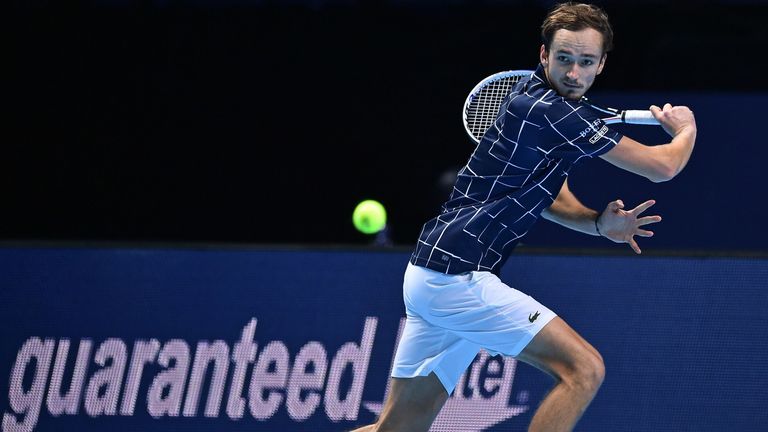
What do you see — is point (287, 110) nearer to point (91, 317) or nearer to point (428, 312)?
point (91, 317)

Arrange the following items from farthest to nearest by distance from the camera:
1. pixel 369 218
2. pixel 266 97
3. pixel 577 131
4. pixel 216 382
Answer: pixel 266 97, pixel 369 218, pixel 216 382, pixel 577 131

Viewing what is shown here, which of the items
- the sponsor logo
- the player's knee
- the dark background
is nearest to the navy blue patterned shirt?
the player's knee

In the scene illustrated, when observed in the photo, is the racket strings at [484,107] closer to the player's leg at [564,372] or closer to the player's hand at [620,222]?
the player's hand at [620,222]

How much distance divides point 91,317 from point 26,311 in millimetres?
293

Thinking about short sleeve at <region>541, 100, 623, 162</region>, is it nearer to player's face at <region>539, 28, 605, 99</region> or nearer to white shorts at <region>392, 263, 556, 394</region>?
player's face at <region>539, 28, 605, 99</region>

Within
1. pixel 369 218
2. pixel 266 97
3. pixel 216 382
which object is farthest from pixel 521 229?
pixel 266 97

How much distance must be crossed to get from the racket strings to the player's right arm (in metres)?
0.76

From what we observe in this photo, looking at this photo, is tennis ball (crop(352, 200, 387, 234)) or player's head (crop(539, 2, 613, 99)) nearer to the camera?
player's head (crop(539, 2, 613, 99))

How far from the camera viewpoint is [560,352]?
3.93 metres

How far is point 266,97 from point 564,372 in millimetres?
4820

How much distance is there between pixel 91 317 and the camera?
5543 mm

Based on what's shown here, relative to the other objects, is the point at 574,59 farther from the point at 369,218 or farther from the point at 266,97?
the point at 266,97

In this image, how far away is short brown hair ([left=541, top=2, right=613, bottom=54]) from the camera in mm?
4000

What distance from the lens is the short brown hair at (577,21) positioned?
400 centimetres
